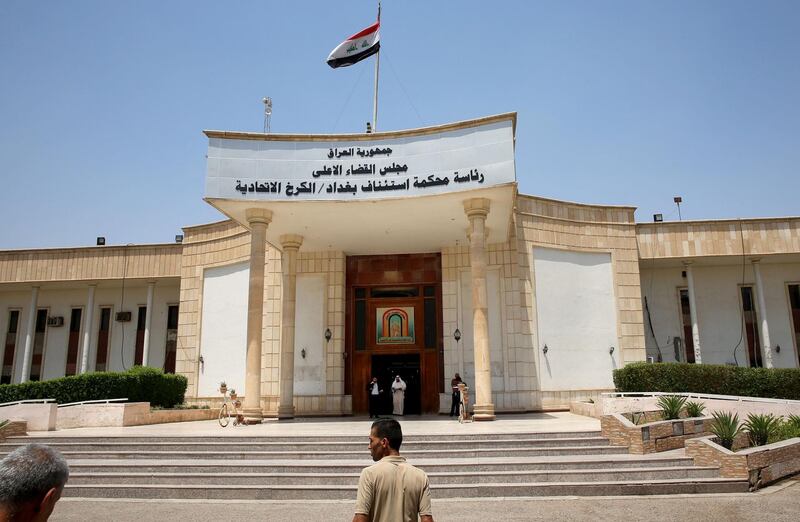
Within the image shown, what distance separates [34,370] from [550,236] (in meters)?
23.9

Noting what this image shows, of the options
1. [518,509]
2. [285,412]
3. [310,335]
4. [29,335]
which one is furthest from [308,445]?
[29,335]

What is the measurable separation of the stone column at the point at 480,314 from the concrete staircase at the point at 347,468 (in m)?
4.22

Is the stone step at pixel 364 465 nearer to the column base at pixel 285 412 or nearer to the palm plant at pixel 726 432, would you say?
the palm plant at pixel 726 432

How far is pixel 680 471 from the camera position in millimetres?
9695

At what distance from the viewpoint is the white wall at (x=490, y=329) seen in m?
20.5

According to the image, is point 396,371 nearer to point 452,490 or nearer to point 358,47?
point 358,47

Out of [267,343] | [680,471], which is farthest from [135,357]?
[680,471]

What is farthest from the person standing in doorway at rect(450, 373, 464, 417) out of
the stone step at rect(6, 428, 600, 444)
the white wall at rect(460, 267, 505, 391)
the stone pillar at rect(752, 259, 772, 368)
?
the stone pillar at rect(752, 259, 772, 368)

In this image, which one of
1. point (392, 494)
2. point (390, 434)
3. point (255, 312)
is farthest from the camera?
point (255, 312)

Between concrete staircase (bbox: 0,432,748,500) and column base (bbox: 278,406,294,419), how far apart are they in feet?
20.8

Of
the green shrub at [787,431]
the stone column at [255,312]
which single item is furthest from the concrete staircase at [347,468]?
the stone column at [255,312]

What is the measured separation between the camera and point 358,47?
2016 centimetres

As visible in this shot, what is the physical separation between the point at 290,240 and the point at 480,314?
7.06 metres

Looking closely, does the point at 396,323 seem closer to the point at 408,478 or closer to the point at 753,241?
the point at 753,241
